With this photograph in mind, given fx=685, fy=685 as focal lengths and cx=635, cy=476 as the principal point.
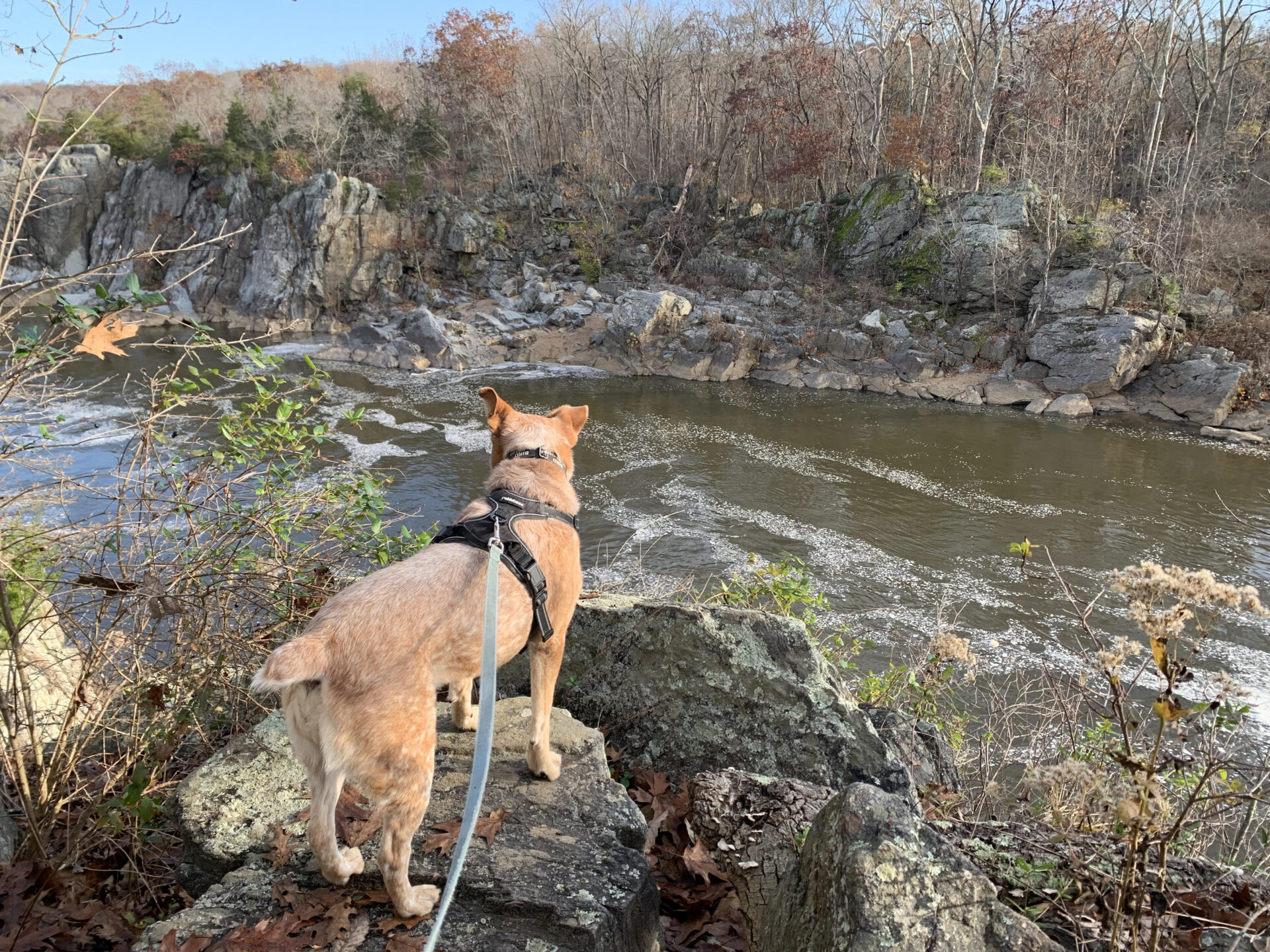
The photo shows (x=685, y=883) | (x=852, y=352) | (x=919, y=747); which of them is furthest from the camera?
(x=852, y=352)

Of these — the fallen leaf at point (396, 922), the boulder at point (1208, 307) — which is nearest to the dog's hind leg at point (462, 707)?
the fallen leaf at point (396, 922)

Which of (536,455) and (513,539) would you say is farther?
(536,455)

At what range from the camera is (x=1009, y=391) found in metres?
21.6

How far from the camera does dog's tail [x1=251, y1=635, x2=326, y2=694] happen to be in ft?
7.12

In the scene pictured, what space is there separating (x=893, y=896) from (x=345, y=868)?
6.12 ft

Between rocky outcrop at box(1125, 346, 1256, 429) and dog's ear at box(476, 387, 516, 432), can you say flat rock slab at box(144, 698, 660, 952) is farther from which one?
rocky outcrop at box(1125, 346, 1256, 429)

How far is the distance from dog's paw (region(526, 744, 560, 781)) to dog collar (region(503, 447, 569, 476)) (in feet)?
4.31

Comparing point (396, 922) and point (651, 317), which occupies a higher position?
point (651, 317)

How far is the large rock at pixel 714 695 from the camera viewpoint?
3.42 metres

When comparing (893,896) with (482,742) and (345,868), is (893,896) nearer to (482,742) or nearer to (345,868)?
(482,742)

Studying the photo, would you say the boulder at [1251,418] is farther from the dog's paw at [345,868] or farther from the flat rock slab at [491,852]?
the dog's paw at [345,868]

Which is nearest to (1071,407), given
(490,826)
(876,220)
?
(876,220)

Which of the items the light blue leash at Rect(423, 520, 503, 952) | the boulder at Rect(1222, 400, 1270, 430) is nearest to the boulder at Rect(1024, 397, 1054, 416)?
the boulder at Rect(1222, 400, 1270, 430)

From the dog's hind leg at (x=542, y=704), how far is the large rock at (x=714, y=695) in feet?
2.58
